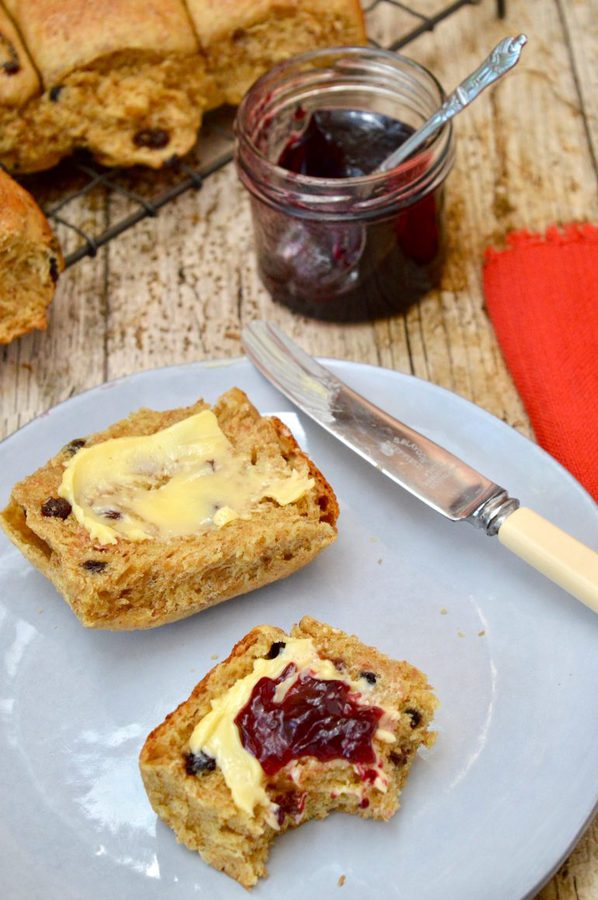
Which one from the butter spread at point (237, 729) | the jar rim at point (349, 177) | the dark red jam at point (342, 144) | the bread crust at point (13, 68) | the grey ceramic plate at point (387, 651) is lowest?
the grey ceramic plate at point (387, 651)

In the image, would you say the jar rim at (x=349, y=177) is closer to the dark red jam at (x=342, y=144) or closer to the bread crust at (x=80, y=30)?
the dark red jam at (x=342, y=144)

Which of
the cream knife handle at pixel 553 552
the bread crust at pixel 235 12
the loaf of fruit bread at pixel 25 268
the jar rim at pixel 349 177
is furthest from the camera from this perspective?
the bread crust at pixel 235 12

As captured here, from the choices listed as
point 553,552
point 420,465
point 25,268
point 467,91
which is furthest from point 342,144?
point 553,552

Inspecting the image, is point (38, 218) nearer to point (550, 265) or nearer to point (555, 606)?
point (550, 265)

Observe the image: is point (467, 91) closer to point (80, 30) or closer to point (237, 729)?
point (80, 30)

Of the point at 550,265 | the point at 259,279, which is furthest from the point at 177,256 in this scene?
the point at 550,265

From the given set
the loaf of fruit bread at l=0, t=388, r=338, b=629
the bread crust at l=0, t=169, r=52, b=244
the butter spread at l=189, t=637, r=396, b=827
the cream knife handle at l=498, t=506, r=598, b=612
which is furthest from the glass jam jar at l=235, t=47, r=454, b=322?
the butter spread at l=189, t=637, r=396, b=827

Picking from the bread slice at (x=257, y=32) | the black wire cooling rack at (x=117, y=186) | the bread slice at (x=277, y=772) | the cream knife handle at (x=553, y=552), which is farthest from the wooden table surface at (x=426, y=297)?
the bread slice at (x=277, y=772)
